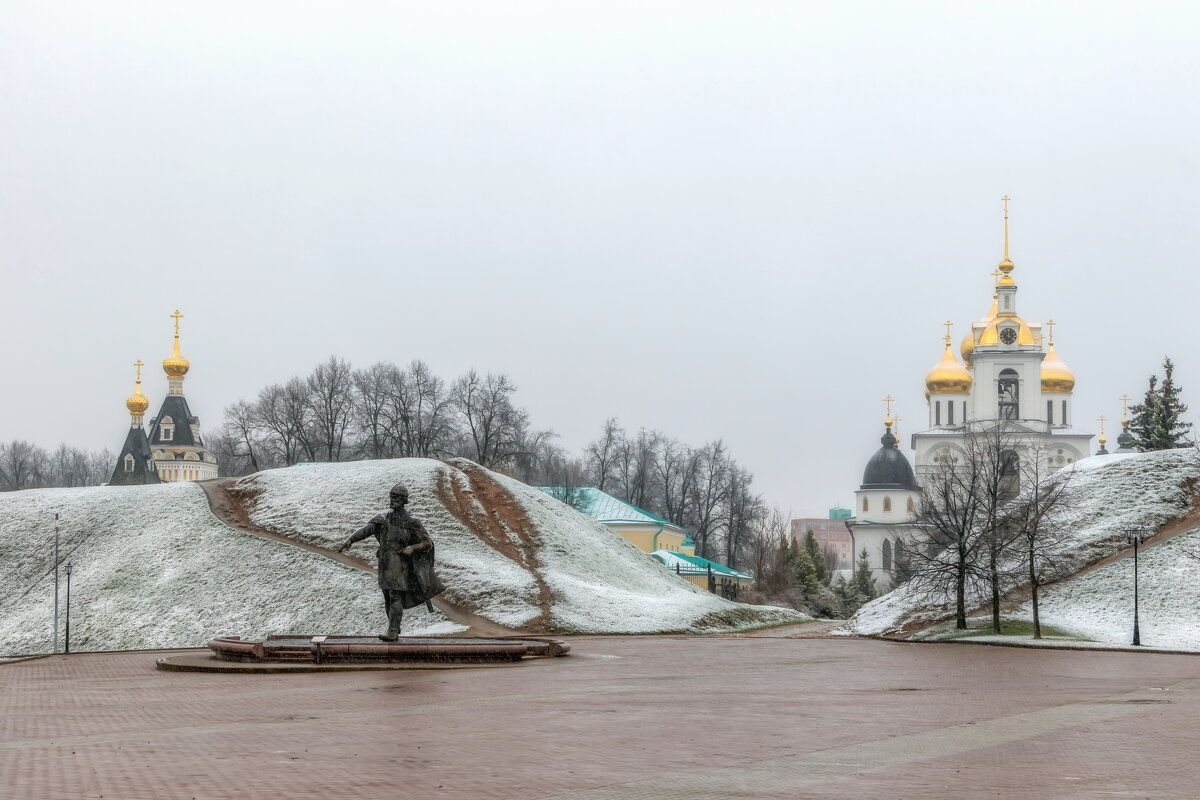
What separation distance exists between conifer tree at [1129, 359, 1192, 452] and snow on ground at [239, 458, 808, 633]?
35.1 m

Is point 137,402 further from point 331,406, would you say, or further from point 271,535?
point 271,535

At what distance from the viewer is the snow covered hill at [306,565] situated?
1641 inches

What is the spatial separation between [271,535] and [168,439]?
213 ft

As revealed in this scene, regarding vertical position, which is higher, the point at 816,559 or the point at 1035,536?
the point at 1035,536

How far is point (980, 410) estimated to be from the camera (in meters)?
108

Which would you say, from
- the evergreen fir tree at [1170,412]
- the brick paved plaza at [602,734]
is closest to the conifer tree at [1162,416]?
the evergreen fir tree at [1170,412]

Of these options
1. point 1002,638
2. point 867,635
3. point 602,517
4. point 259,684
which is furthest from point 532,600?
point 602,517

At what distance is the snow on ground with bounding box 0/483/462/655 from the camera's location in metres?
41.0

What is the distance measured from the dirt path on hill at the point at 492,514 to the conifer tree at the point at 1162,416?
45.5 m

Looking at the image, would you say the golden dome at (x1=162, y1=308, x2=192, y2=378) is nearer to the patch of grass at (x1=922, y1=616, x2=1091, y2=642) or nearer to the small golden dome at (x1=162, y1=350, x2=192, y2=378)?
the small golden dome at (x1=162, y1=350, x2=192, y2=378)

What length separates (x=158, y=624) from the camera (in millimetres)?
41250

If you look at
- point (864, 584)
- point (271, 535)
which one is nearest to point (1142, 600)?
point (271, 535)

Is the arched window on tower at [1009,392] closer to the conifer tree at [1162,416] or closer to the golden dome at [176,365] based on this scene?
the conifer tree at [1162,416]

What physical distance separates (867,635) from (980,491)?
6656 millimetres
